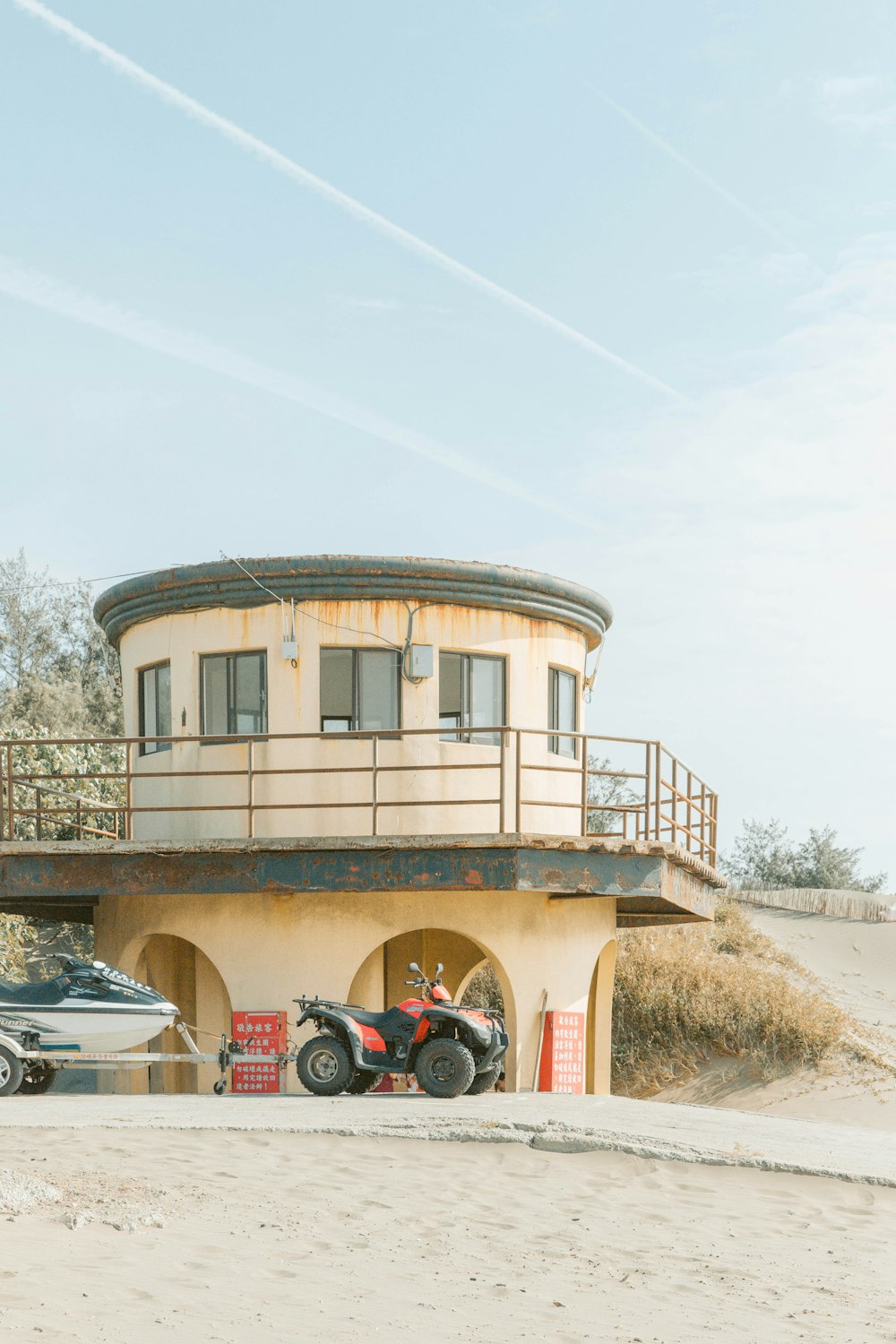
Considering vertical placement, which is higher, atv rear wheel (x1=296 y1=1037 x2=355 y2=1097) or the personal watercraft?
the personal watercraft

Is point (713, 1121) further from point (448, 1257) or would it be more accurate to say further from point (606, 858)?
point (448, 1257)

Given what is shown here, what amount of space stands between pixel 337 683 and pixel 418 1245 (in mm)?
10459

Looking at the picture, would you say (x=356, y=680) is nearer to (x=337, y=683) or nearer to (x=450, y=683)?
(x=337, y=683)

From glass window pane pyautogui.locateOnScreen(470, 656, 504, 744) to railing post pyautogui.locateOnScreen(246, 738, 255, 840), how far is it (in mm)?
2874

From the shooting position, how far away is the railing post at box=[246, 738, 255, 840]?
1791cm

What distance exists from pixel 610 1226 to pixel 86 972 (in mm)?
7962

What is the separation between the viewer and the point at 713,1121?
15.2 metres

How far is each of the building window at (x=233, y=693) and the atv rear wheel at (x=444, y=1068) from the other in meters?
5.27

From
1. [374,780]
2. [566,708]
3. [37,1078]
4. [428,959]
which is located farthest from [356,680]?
[428,959]

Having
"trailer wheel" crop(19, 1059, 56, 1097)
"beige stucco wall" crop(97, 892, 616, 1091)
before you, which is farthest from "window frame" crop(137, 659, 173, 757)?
"trailer wheel" crop(19, 1059, 56, 1097)

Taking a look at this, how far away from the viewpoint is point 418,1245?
9750mm

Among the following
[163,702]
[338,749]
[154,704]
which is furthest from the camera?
[154,704]

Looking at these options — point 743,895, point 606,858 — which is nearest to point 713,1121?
point 606,858

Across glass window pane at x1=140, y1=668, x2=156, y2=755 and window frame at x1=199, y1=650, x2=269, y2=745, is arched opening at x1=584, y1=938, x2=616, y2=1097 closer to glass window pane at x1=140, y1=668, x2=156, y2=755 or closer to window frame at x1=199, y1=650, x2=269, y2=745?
window frame at x1=199, y1=650, x2=269, y2=745
